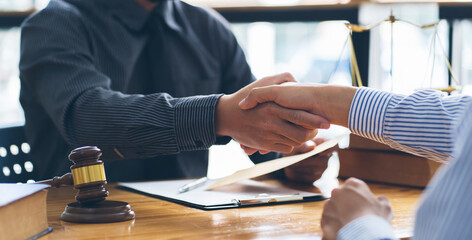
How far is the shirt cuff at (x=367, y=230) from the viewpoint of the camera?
2.22 feet

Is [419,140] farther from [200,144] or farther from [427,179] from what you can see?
[200,144]

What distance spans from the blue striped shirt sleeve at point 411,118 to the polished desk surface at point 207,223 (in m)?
0.13

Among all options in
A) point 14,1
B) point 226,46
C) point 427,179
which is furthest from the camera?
point 14,1

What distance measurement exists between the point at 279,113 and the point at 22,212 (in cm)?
62

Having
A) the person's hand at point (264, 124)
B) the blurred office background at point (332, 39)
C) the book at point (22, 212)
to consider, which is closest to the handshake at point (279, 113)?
the person's hand at point (264, 124)

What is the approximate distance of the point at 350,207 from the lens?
75 centimetres

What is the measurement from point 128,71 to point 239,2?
0.95 m

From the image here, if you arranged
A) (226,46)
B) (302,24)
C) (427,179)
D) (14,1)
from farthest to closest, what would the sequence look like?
(302,24), (14,1), (226,46), (427,179)

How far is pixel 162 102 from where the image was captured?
1.29 meters

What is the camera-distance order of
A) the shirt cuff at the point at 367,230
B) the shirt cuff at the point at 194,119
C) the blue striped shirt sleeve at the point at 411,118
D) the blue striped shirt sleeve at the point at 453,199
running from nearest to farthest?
the blue striped shirt sleeve at the point at 453,199 < the shirt cuff at the point at 367,230 < the blue striped shirt sleeve at the point at 411,118 < the shirt cuff at the point at 194,119

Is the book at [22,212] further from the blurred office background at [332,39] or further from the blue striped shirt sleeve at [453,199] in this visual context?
the blurred office background at [332,39]

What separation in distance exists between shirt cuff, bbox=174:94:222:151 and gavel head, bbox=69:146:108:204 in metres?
0.37

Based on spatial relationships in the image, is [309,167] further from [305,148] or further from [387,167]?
[387,167]

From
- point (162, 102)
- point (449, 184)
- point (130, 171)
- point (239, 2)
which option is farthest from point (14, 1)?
point (449, 184)
